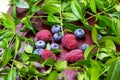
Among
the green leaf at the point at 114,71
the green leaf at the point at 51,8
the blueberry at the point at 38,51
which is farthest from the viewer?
the green leaf at the point at 51,8

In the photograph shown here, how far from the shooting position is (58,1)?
3.01ft

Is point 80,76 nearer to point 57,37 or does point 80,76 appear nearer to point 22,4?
point 57,37

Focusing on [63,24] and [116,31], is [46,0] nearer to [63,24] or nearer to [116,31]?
[63,24]

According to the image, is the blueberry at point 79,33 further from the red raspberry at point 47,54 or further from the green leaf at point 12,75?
the green leaf at point 12,75

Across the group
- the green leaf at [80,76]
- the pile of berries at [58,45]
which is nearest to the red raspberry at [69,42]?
the pile of berries at [58,45]

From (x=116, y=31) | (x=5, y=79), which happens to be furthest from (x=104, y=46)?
(x=5, y=79)

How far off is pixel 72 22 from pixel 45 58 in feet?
0.57

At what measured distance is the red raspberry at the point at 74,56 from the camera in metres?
0.77

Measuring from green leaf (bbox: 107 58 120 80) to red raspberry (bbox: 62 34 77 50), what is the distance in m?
0.16

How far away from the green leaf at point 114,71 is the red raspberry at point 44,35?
22 cm

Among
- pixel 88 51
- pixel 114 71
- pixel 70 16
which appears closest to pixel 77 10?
pixel 70 16

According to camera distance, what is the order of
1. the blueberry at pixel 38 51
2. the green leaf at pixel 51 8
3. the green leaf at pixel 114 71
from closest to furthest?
the green leaf at pixel 114 71
the blueberry at pixel 38 51
the green leaf at pixel 51 8

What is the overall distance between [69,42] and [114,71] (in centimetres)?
18

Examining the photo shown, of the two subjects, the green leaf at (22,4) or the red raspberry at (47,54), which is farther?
the green leaf at (22,4)
